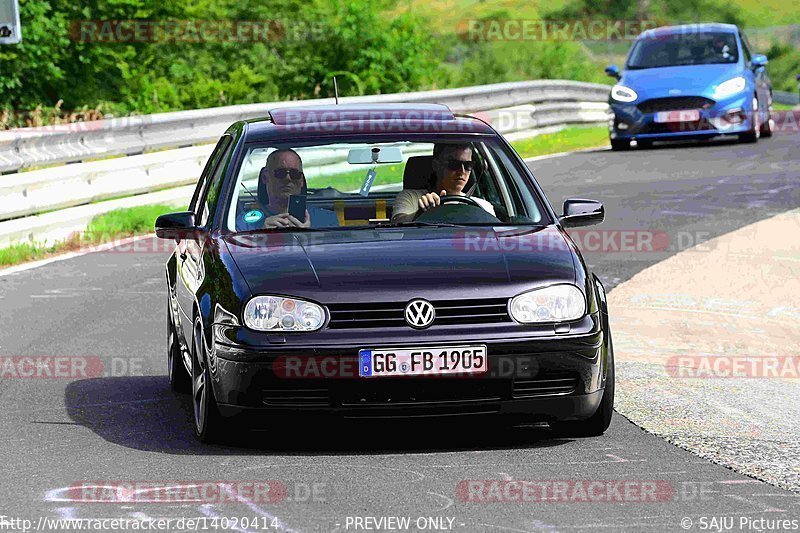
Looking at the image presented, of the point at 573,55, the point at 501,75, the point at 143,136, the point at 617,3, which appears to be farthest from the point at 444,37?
the point at 143,136

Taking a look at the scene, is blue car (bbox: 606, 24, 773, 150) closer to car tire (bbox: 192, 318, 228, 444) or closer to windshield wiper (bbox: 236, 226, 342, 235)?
windshield wiper (bbox: 236, 226, 342, 235)

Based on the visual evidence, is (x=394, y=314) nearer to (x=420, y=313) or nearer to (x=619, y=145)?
(x=420, y=313)

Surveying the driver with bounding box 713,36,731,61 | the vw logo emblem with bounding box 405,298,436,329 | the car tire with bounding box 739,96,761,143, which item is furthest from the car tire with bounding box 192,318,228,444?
the driver with bounding box 713,36,731,61

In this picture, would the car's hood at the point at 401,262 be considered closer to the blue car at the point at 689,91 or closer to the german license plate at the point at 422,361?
the german license plate at the point at 422,361

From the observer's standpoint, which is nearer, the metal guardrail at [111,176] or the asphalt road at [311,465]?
the asphalt road at [311,465]

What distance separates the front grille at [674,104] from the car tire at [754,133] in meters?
1.07

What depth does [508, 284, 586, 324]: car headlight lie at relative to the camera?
6645mm

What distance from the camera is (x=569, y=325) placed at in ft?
22.0

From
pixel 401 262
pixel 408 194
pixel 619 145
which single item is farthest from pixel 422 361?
pixel 619 145

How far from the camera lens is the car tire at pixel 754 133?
941 inches

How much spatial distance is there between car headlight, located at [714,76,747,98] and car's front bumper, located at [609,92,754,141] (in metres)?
0.08

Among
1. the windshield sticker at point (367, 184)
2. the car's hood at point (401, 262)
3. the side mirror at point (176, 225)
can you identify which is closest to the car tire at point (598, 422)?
the car's hood at point (401, 262)

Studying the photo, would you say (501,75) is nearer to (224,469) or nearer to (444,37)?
(444,37)

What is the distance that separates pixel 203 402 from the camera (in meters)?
6.95
